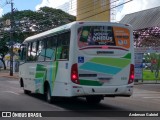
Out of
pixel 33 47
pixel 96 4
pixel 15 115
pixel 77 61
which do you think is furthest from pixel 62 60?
pixel 96 4

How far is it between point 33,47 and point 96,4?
113ft

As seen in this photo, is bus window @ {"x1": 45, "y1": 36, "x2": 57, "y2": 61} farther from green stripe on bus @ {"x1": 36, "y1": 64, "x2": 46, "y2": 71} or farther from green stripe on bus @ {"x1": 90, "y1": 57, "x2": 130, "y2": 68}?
green stripe on bus @ {"x1": 90, "y1": 57, "x2": 130, "y2": 68}

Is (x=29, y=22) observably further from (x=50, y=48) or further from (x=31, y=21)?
(x=50, y=48)

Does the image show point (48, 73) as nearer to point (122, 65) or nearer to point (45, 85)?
point (45, 85)

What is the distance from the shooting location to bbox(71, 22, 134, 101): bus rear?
49.9 ft

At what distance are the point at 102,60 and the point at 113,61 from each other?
17.3 inches

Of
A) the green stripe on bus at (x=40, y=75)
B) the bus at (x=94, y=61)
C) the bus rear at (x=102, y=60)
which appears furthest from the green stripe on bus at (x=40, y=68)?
the bus rear at (x=102, y=60)

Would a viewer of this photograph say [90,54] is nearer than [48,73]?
Yes

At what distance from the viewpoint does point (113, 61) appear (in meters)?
15.7

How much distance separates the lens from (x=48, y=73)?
1789cm

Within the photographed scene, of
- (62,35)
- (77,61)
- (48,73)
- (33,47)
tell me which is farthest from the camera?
(33,47)

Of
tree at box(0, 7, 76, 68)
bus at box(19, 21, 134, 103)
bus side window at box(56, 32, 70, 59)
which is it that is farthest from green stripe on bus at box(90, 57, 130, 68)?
tree at box(0, 7, 76, 68)

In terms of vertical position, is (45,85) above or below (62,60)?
below

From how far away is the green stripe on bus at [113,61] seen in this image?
15.5 metres
